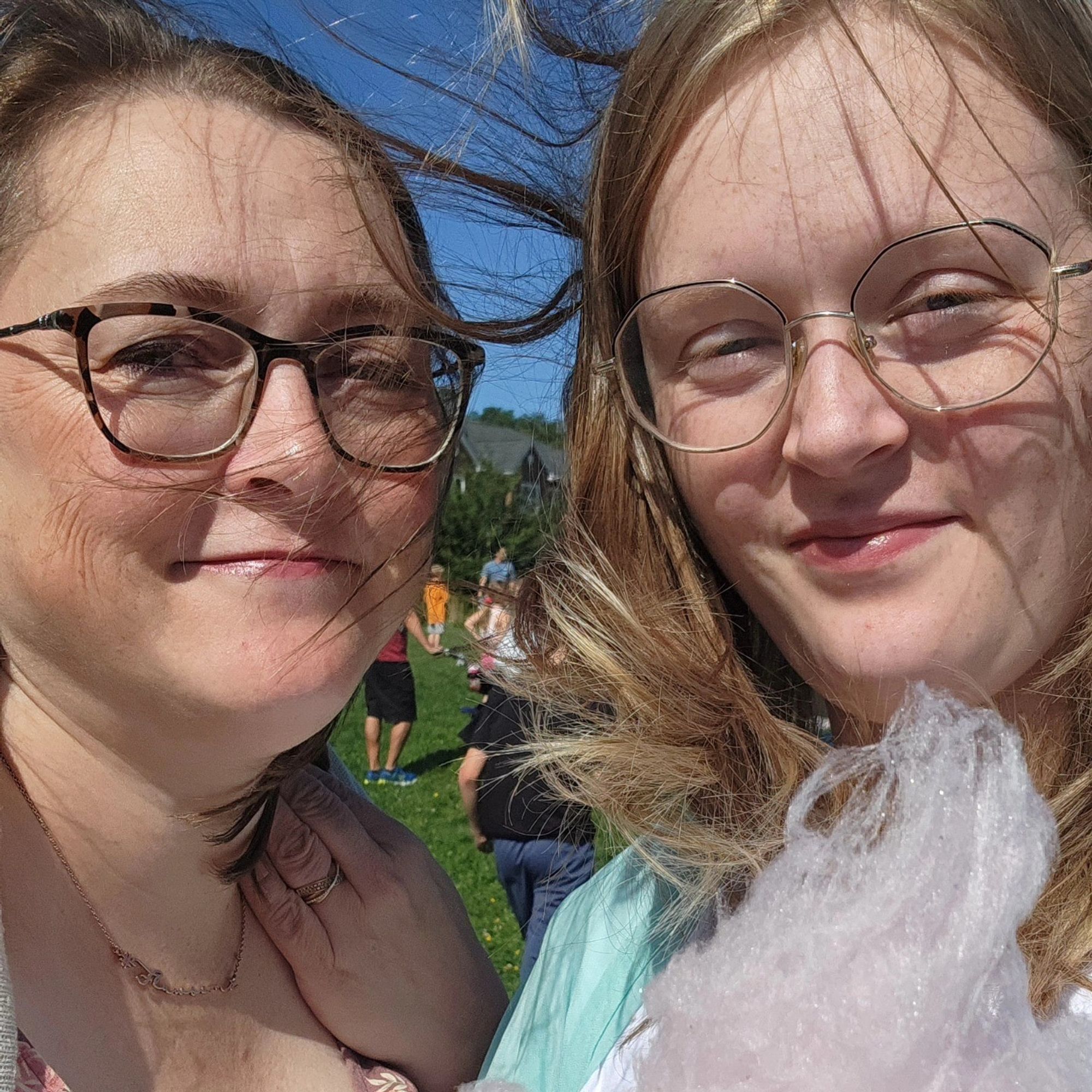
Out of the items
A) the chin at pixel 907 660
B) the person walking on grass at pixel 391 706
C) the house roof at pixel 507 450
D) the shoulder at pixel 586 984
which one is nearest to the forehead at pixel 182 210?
the house roof at pixel 507 450

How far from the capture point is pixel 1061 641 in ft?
4.27

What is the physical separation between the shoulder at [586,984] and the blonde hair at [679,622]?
98mm

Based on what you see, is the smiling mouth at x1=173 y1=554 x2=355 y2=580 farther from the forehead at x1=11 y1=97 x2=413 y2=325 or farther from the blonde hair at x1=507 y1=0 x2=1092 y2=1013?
the blonde hair at x1=507 y1=0 x2=1092 y2=1013

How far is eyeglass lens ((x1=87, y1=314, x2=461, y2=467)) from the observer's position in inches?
50.6

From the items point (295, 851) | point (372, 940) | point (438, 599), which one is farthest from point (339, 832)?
point (438, 599)

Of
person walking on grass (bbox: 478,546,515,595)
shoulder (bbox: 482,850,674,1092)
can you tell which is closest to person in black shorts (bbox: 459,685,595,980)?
person walking on grass (bbox: 478,546,515,595)

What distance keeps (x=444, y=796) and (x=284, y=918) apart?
779cm

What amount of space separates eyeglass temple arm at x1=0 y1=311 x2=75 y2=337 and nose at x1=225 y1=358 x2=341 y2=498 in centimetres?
25

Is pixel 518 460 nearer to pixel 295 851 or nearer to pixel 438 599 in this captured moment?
pixel 438 599

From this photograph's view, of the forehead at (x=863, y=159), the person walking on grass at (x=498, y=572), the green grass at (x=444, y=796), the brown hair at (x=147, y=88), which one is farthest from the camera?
the green grass at (x=444, y=796)

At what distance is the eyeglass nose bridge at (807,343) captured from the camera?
3.92ft

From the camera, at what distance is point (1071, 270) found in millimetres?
1180

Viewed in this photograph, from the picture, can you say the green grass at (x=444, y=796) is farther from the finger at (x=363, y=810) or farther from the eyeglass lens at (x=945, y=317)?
the eyeglass lens at (x=945, y=317)

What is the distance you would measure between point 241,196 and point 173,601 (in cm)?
53
